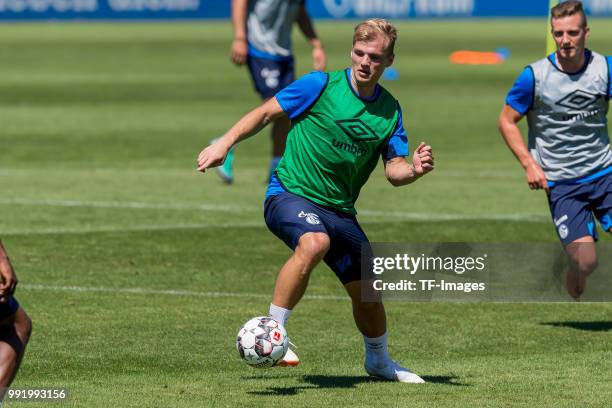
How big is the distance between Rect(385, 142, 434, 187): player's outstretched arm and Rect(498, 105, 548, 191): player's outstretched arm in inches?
47.0

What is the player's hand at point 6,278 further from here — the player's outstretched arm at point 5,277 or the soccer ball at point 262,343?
the soccer ball at point 262,343

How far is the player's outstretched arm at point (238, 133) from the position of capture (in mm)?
7641

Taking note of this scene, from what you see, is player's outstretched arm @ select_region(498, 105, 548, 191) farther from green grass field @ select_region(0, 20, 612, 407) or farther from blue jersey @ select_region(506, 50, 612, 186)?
green grass field @ select_region(0, 20, 612, 407)

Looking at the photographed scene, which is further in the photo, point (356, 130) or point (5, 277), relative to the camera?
point (356, 130)

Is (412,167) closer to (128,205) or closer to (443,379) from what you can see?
(443,379)

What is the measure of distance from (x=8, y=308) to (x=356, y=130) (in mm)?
2359

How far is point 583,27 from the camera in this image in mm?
9102

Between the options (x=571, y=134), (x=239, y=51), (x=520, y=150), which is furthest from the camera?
(x=239, y=51)

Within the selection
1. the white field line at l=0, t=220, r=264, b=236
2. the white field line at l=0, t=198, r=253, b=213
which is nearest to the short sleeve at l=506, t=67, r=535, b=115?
the white field line at l=0, t=220, r=264, b=236

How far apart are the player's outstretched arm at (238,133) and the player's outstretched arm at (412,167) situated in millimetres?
642

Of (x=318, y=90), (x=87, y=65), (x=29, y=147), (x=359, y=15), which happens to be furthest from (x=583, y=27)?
(x=359, y=15)

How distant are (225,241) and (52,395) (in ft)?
19.1

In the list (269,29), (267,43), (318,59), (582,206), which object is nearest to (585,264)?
(582,206)

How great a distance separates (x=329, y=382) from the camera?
790 centimetres
